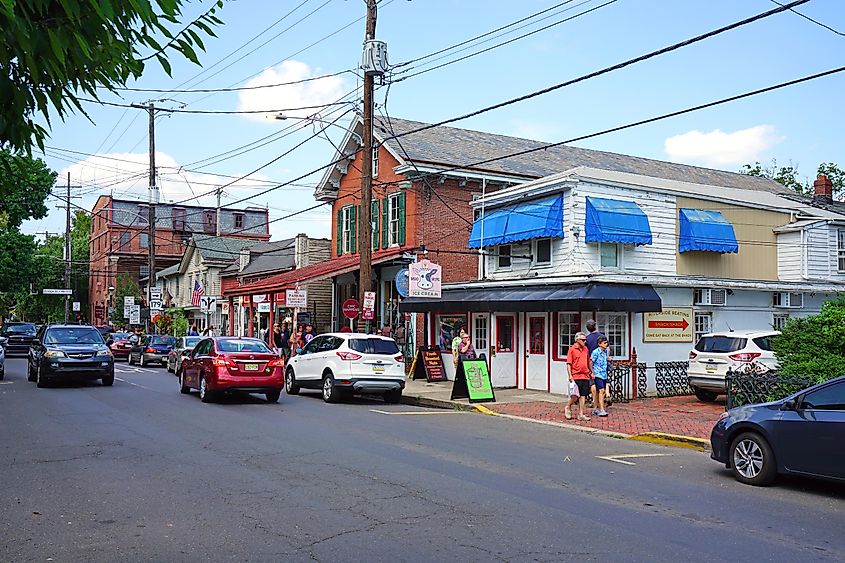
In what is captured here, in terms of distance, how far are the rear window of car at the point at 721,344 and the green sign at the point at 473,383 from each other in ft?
17.1

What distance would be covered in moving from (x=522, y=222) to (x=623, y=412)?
8.03m

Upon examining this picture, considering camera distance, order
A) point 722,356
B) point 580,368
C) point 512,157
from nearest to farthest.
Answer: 1. point 580,368
2. point 722,356
3. point 512,157

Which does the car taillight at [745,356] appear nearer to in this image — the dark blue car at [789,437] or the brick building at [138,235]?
the dark blue car at [789,437]

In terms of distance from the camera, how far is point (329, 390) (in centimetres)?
1998

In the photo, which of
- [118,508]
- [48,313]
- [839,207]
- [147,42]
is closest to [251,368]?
[118,508]

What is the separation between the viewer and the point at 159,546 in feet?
22.4

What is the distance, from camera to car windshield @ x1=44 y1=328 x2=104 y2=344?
23.5 m

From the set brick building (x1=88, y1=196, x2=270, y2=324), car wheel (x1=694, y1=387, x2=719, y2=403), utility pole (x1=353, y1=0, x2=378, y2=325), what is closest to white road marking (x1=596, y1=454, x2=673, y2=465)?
car wheel (x1=694, y1=387, x2=719, y2=403)

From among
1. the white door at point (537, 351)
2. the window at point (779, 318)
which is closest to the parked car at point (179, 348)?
the white door at point (537, 351)

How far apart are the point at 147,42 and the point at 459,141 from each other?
1173 inches

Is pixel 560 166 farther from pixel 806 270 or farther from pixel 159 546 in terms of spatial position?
pixel 159 546

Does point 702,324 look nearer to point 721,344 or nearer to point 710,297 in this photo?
point 710,297

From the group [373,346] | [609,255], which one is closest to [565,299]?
[609,255]

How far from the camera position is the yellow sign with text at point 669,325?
22.0 metres
